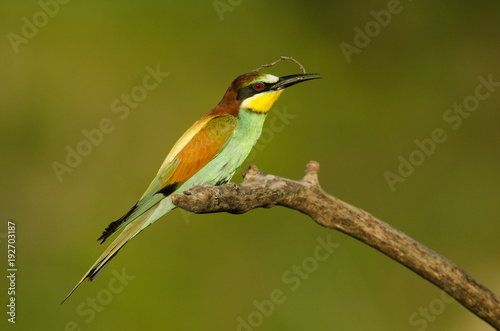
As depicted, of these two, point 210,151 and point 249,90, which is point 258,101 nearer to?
point 249,90

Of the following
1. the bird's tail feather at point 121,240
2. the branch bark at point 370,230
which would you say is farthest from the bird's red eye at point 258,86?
the bird's tail feather at point 121,240

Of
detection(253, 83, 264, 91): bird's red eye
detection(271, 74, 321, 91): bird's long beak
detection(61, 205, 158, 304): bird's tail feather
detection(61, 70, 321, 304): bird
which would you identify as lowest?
detection(61, 205, 158, 304): bird's tail feather

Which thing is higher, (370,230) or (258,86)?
(258,86)

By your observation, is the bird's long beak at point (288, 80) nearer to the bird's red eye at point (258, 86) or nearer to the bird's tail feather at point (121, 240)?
the bird's red eye at point (258, 86)

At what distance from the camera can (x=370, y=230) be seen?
2.36 meters

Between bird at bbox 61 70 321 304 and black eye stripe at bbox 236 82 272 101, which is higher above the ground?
black eye stripe at bbox 236 82 272 101

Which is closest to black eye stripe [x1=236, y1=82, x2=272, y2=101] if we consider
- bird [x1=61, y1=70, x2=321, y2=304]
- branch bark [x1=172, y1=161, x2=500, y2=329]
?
bird [x1=61, y1=70, x2=321, y2=304]

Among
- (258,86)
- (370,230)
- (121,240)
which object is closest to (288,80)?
(258,86)

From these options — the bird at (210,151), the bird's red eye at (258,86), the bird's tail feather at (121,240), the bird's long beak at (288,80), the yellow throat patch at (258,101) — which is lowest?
the bird's tail feather at (121,240)

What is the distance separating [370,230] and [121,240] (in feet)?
3.35

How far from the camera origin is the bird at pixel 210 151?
2.35m

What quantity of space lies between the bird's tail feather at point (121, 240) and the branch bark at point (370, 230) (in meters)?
0.40

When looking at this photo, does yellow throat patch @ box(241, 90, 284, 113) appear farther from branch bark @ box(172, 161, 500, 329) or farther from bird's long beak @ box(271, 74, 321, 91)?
branch bark @ box(172, 161, 500, 329)

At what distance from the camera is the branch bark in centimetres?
230
